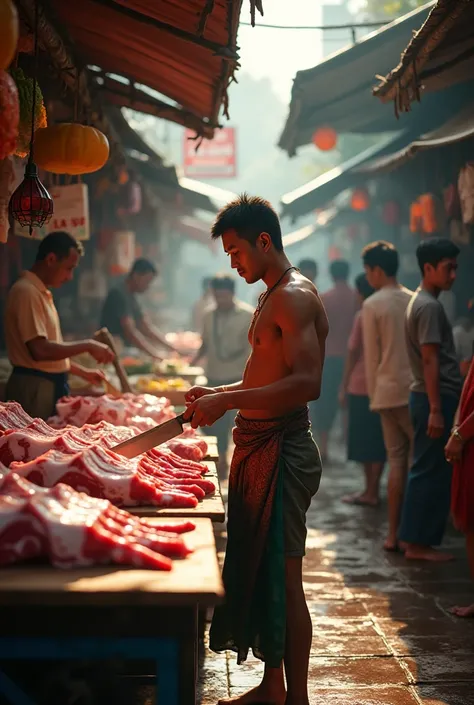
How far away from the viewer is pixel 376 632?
5535 mm

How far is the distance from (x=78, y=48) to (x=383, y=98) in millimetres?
2645

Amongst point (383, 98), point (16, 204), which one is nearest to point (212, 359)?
point (383, 98)

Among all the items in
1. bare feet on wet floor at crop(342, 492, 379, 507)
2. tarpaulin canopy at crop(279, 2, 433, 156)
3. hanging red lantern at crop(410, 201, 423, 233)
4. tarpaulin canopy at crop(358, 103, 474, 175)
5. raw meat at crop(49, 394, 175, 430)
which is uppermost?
tarpaulin canopy at crop(279, 2, 433, 156)

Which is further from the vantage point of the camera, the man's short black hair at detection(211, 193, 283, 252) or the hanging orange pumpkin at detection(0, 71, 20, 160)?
the man's short black hair at detection(211, 193, 283, 252)

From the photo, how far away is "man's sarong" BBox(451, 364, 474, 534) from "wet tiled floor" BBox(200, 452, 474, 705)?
27.0 inches

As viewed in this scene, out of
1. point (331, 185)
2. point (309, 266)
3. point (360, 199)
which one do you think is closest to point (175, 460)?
point (309, 266)

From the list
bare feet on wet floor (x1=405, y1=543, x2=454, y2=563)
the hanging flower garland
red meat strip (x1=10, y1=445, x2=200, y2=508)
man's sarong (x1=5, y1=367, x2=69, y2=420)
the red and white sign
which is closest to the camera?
red meat strip (x1=10, y1=445, x2=200, y2=508)

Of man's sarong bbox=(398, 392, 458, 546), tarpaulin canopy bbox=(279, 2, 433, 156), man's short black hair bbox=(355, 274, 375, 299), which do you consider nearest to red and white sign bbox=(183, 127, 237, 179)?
tarpaulin canopy bbox=(279, 2, 433, 156)

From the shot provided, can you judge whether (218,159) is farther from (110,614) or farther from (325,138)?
(110,614)

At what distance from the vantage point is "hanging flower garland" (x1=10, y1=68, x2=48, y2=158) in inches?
193

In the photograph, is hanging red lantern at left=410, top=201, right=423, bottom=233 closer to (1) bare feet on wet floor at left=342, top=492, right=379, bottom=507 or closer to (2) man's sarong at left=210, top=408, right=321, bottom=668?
(1) bare feet on wet floor at left=342, top=492, right=379, bottom=507

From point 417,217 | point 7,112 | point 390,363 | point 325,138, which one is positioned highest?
point 325,138

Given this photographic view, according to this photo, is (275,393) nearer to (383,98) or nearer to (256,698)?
(256,698)

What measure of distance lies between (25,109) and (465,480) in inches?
137
